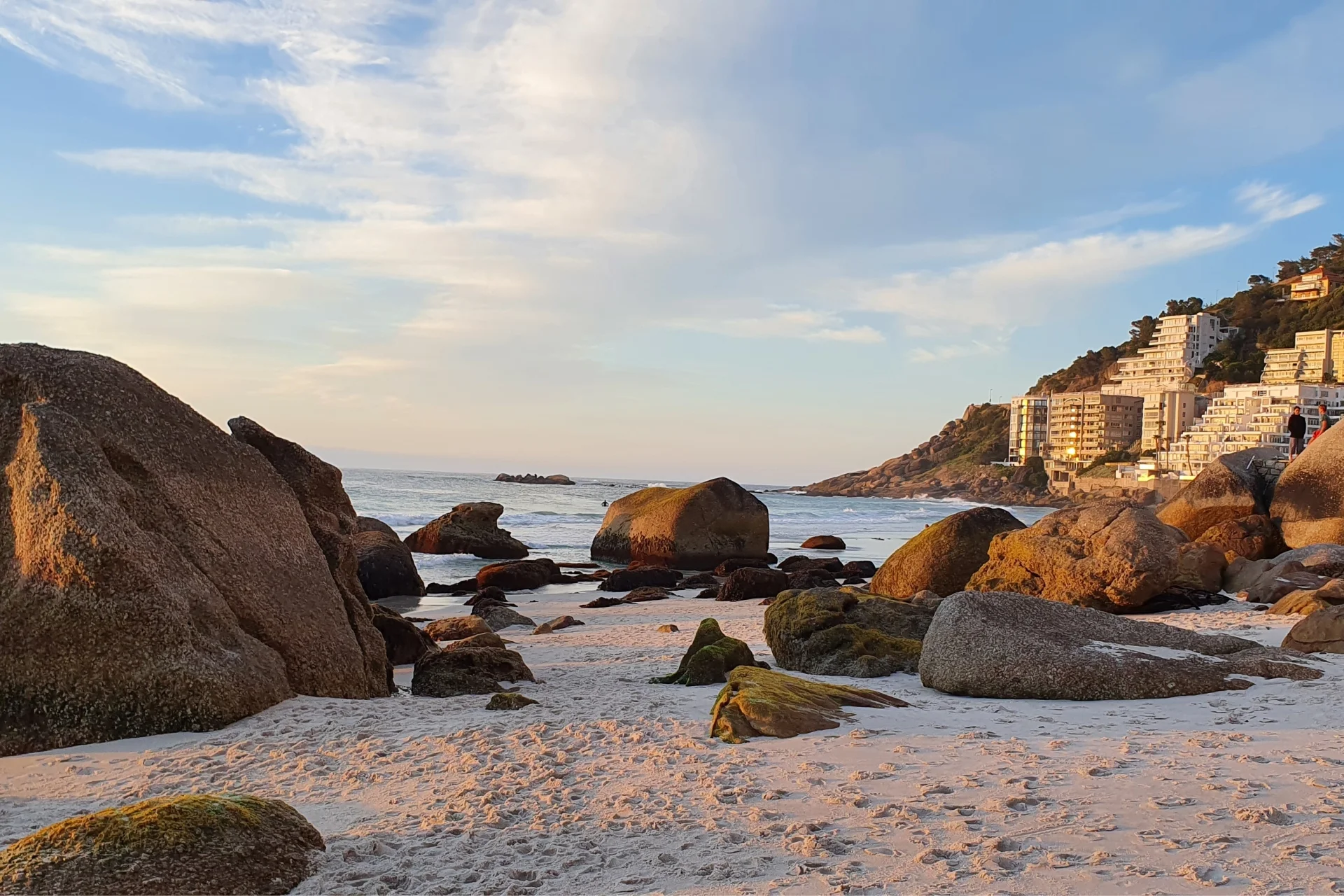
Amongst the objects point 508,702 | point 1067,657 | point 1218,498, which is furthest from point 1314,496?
point 508,702

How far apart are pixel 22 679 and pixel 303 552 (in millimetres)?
2257

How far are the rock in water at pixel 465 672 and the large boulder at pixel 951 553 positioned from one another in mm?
8100

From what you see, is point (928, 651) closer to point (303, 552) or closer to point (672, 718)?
point (672, 718)

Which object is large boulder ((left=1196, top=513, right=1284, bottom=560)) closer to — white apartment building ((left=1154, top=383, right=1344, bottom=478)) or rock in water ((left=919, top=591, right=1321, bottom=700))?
rock in water ((left=919, top=591, right=1321, bottom=700))

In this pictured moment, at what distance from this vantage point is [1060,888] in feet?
11.4

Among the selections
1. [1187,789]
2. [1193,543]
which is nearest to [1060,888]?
[1187,789]

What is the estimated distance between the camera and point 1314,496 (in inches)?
670

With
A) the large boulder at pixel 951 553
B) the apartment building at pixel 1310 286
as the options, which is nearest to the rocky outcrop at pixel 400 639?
the large boulder at pixel 951 553

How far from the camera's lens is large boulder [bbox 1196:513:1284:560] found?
1658 centimetres

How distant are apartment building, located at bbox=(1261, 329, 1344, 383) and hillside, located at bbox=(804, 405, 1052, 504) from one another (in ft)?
96.4

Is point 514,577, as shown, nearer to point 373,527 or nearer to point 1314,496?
point 373,527

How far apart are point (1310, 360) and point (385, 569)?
12207 cm

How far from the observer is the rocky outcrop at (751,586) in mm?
18172

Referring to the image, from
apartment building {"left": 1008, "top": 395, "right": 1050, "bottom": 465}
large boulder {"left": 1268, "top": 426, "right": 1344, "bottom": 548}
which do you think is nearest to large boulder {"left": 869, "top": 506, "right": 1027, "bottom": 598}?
large boulder {"left": 1268, "top": 426, "right": 1344, "bottom": 548}
